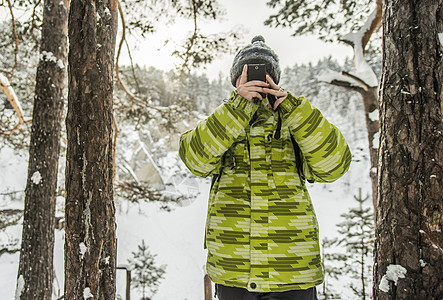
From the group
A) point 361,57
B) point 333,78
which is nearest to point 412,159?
point 333,78

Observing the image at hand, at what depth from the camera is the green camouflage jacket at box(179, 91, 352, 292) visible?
1.27 metres

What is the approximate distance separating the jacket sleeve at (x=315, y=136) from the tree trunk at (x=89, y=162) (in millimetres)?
1343

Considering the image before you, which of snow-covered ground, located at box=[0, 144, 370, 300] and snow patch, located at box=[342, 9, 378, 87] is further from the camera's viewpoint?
snow-covered ground, located at box=[0, 144, 370, 300]

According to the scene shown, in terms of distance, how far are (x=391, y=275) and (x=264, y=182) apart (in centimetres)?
63

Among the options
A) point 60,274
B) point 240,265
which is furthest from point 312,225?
point 60,274

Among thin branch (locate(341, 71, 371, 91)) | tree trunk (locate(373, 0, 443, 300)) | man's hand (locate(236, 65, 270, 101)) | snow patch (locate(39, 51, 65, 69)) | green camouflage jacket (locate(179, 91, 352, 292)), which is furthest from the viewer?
thin branch (locate(341, 71, 371, 91))

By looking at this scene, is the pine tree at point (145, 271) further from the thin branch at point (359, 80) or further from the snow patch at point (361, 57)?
the snow patch at point (361, 57)

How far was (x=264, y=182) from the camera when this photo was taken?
4.46 feet

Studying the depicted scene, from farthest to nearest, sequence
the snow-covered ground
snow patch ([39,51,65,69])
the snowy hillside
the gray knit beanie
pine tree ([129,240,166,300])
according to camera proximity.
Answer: the snow-covered ground, the snowy hillside, pine tree ([129,240,166,300]), snow patch ([39,51,65,69]), the gray knit beanie

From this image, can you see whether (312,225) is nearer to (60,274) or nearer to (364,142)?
(60,274)

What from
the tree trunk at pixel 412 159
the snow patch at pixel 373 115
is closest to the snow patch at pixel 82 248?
the tree trunk at pixel 412 159

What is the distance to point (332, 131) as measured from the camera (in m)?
1.34

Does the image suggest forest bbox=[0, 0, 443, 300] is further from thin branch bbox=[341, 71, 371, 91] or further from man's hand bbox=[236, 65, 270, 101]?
man's hand bbox=[236, 65, 270, 101]

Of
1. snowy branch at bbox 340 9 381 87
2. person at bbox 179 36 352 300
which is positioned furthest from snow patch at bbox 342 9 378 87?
person at bbox 179 36 352 300
